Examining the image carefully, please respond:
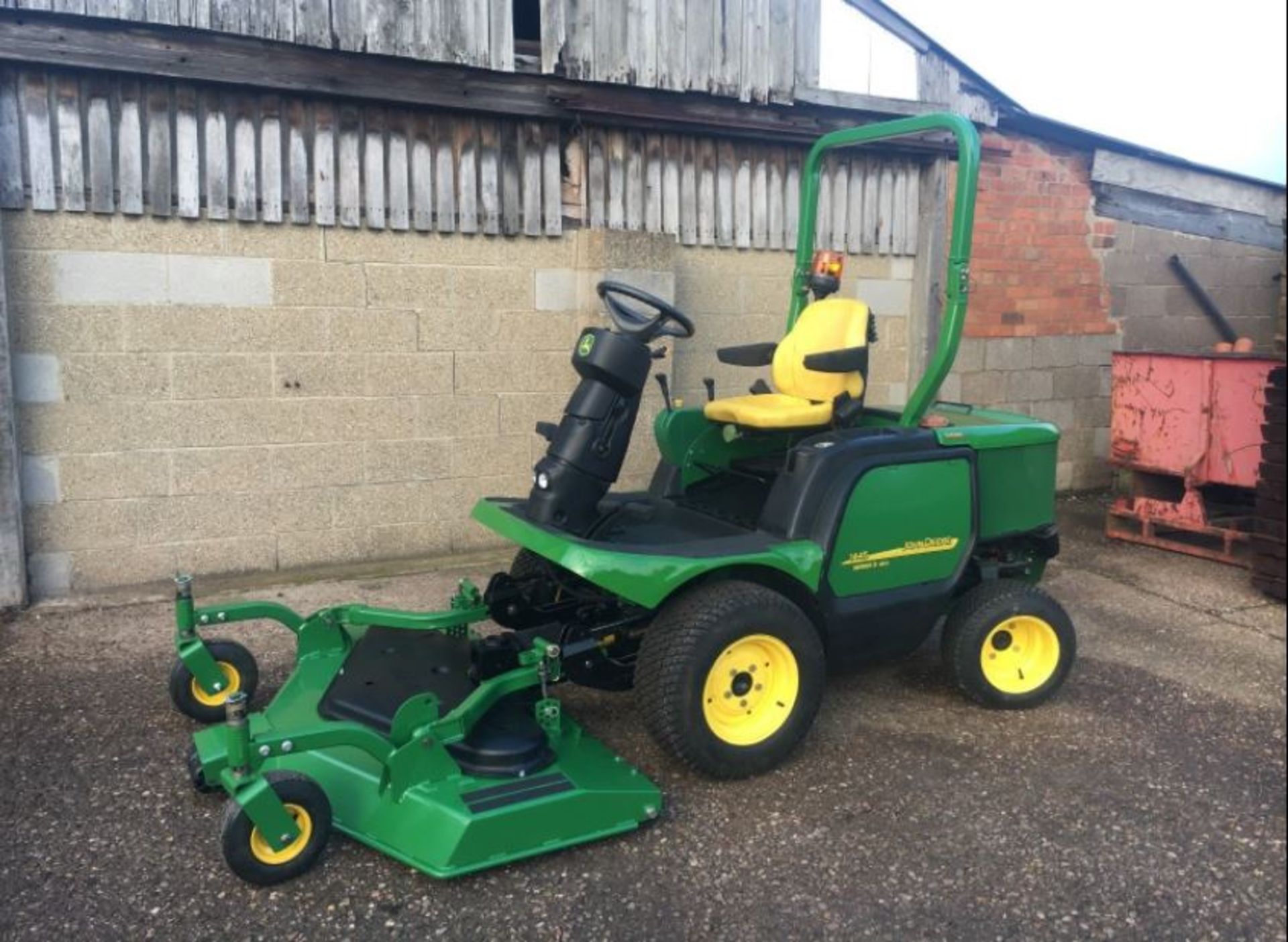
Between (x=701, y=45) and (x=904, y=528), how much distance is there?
3669 mm

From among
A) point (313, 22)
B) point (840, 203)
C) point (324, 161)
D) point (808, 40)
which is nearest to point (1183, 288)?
point (840, 203)

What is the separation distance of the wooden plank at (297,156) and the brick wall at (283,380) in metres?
0.13

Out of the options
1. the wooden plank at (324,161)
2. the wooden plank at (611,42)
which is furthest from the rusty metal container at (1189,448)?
the wooden plank at (324,161)

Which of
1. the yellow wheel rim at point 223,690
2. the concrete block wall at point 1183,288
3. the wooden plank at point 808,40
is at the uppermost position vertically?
the wooden plank at point 808,40

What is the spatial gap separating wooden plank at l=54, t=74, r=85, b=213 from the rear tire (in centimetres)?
439

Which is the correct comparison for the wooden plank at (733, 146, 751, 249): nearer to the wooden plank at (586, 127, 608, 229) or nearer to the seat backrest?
the wooden plank at (586, 127, 608, 229)

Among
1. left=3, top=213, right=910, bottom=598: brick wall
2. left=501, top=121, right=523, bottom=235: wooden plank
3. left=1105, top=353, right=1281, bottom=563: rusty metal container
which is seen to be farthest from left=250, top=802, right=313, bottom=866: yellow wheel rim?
left=1105, top=353, right=1281, bottom=563: rusty metal container

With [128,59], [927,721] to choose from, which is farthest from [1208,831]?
[128,59]

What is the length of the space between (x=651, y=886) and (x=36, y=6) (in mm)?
4622

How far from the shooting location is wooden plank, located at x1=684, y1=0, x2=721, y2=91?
6.30 meters

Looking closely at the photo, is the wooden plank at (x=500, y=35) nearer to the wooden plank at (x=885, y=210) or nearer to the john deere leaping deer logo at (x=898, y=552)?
the wooden plank at (x=885, y=210)

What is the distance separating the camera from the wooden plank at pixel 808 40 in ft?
21.7

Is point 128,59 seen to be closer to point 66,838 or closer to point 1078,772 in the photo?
point 66,838

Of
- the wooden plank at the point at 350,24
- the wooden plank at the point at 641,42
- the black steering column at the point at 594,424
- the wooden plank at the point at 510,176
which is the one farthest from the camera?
the wooden plank at the point at 641,42
